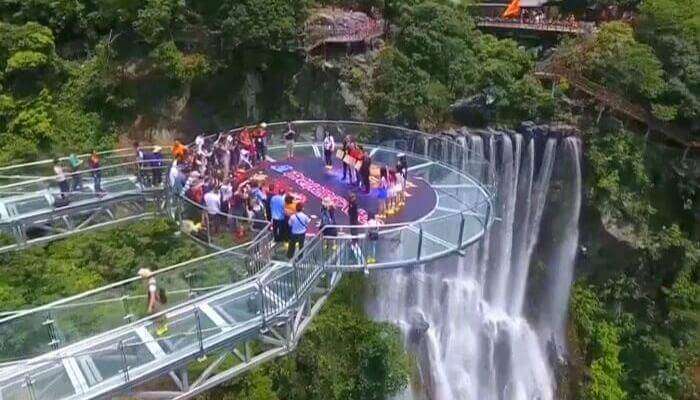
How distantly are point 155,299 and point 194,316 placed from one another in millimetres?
919

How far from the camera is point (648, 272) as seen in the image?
32.0 m

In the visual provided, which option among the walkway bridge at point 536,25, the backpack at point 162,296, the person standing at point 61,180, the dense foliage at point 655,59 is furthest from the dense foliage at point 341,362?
the walkway bridge at point 536,25

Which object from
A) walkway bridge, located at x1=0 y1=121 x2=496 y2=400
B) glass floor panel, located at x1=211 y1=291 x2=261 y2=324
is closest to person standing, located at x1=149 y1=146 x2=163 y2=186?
walkway bridge, located at x1=0 y1=121 x2=496 y2=400

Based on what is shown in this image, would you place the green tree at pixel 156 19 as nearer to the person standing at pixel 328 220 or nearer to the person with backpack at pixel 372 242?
the person standing at pixel 328 220

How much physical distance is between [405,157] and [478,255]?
34.9 feet

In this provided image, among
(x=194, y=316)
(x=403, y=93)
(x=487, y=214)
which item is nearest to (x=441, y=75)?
(x=403, y=93)

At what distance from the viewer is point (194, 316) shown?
13078 mm

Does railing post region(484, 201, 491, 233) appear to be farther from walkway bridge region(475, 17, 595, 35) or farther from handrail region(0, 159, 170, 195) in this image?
walkway bridge region(475, 17, 595, 35)

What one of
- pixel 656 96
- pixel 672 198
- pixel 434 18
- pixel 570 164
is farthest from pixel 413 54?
pixel 672 198

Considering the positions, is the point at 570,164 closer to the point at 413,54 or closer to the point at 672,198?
the point at 672,198

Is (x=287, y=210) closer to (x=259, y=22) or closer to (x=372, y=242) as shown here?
(x=372, y=242)

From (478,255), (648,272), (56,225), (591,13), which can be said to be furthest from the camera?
(591,13)

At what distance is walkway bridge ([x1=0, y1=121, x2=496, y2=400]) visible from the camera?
11.9 meters

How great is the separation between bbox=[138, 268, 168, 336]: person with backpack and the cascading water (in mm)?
14922
